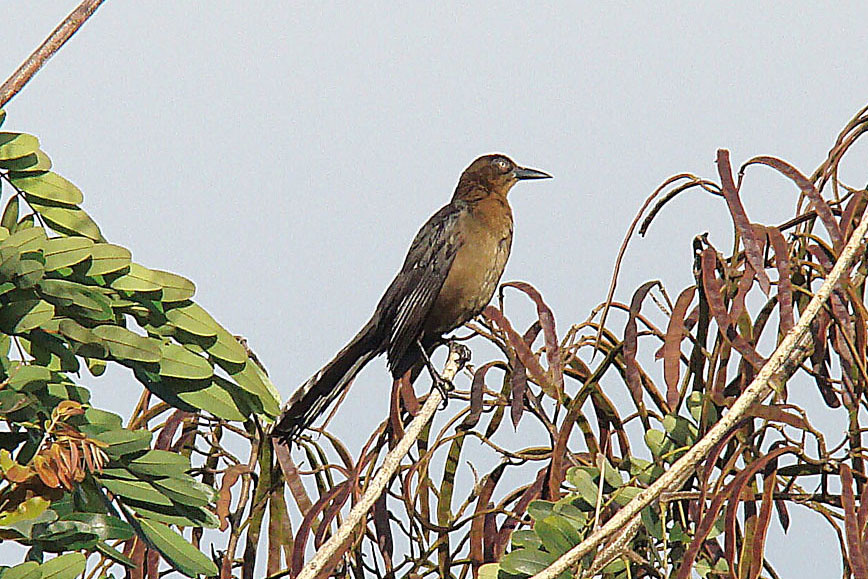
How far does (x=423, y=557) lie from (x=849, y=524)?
2.35 ft

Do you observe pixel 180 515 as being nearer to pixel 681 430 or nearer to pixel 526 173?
pixel 681 430

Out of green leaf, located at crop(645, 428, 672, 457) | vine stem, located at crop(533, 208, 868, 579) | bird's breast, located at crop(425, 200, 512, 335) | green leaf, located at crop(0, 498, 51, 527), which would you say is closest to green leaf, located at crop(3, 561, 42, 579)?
green leaf, located at crop(0, 498, 51, 527)

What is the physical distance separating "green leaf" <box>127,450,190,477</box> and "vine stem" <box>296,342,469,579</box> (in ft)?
0.95

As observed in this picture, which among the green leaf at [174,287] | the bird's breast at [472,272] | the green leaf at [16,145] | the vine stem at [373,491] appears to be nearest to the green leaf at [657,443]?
the vine stem at [373,491]

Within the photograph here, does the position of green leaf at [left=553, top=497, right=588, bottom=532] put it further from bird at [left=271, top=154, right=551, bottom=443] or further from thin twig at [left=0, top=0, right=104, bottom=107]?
bird at [left=271, top=154, right=551, bottom=443]

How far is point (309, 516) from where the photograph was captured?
165 cm

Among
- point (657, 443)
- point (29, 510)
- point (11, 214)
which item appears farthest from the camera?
point (657, 443)

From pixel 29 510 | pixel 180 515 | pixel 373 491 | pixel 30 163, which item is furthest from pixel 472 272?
pixel 29 510

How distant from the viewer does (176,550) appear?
1305 mm

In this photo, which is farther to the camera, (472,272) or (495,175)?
(495,175)

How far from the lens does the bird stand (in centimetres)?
320

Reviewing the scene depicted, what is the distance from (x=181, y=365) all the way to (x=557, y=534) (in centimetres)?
63

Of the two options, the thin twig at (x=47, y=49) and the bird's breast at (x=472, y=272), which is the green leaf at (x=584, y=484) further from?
the bird's breast at (x=472, y=272)

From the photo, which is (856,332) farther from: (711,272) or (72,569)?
(72,569)
